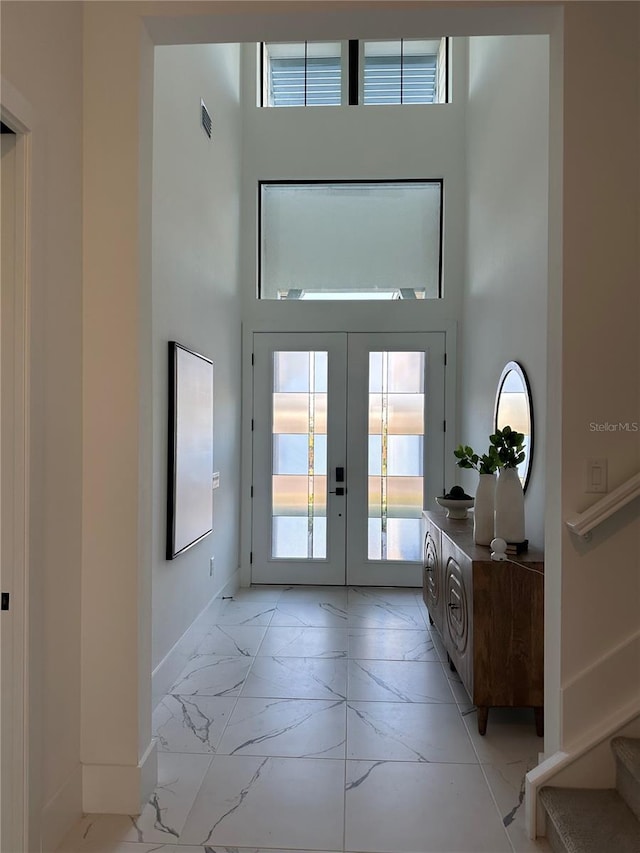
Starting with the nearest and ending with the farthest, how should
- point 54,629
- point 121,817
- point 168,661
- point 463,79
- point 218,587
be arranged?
point 54,629, point 121,817, point 168,661, point 218,587, point 463,79

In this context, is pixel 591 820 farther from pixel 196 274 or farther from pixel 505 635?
pixel 196 274

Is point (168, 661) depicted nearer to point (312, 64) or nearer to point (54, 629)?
point (54, 629)

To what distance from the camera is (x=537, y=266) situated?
3.09 m

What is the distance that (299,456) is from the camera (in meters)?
5.04

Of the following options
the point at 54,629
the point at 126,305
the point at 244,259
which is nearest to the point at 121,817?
the point at 54,629

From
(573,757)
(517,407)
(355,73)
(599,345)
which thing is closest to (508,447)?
(517,407)

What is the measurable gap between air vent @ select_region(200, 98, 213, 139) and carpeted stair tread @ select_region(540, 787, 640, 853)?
406 cm

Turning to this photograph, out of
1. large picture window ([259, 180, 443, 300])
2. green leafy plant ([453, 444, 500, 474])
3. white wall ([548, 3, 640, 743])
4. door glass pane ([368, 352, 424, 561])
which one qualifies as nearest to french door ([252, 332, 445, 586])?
door glass pane ([368, 352, 424, 561])

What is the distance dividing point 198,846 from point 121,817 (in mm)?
323

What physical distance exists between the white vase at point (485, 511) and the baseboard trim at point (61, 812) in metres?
2.04

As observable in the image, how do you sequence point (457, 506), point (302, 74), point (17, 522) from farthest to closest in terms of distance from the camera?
point (302, 74), point (457, 506), point (17, 522)

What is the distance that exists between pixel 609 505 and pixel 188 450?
2252 mm
